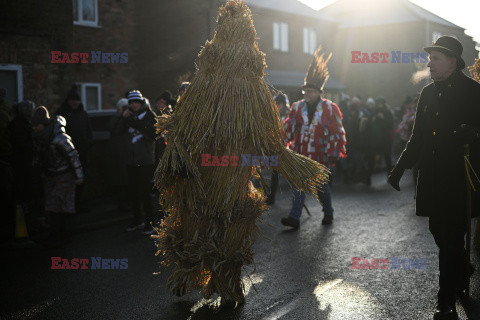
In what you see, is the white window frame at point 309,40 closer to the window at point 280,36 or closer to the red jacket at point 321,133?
the window at point 280,36

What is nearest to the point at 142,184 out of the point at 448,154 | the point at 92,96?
the point at 448,154

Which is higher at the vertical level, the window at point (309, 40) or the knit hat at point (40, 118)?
the window at point (309, 40)

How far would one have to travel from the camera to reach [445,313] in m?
4.15

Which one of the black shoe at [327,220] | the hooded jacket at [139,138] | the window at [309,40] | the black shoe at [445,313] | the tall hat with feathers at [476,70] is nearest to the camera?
the black shoe at [445,313]

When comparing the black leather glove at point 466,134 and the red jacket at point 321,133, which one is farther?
the red jacket at point 321,133

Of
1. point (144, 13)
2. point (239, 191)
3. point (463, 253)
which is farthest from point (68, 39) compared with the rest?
point (463, 253)

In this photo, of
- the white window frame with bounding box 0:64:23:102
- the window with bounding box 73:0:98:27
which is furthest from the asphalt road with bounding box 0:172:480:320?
the window with bounding box 73:0:98:27

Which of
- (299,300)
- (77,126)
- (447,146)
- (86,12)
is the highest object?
(86,12)

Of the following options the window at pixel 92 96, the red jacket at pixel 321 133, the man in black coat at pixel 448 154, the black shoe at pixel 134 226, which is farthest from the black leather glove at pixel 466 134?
the window at pixel 92 96

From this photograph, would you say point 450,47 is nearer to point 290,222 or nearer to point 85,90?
point 290,222

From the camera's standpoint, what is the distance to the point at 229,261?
4387mm

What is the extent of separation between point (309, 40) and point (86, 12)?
1429 centimetres

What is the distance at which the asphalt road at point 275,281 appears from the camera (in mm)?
4461

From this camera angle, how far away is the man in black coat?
4.33 m
